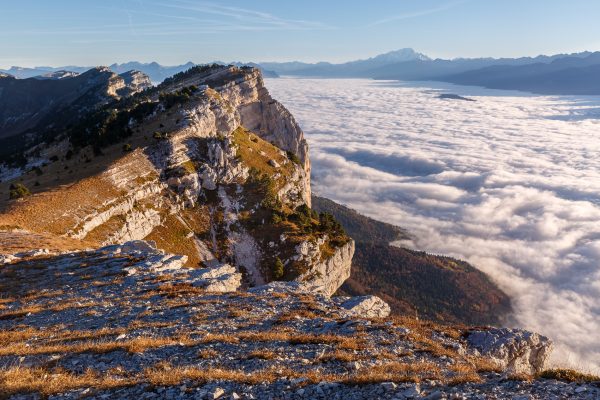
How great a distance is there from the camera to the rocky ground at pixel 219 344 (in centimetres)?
1656

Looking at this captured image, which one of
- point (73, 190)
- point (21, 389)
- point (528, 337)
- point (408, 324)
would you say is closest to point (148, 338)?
point (21, 389)

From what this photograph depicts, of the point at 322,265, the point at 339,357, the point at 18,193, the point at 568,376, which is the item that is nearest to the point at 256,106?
the point at 322,265

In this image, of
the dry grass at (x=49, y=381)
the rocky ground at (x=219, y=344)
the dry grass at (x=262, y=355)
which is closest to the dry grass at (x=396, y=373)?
the rocky ground at (x=219, y=344)

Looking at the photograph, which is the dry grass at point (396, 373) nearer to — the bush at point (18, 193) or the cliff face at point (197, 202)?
the cliff face at point (197, 202)

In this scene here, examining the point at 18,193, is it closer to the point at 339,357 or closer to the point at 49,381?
the point at 49,381

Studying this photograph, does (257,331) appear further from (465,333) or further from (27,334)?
(465,333)

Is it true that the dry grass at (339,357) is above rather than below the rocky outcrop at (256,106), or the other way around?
below

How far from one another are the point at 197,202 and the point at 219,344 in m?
86.6

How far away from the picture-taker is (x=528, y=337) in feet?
109

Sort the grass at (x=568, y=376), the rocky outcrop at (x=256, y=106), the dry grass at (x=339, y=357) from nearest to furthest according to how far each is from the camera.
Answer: the grass at (x=568, y=376), the dry grass at (x=339, y=357), the rocky outcrop at (x=256, y=106)

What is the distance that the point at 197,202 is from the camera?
106 m

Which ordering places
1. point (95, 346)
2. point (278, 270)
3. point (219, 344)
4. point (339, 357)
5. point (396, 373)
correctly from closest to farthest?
point (396, 373), point (95, 346), point (339, 357), point (219, 344), point (278, 270)

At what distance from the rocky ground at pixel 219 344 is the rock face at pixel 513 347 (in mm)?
117

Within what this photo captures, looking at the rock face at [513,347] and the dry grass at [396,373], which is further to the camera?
Answer: the rock face at [513,347]
